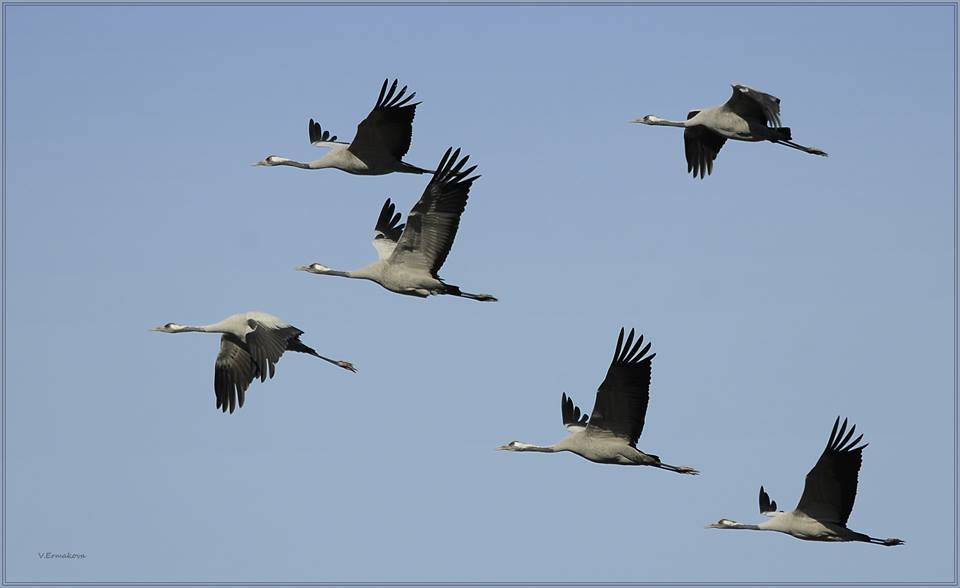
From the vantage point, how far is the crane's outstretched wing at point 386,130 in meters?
20.0

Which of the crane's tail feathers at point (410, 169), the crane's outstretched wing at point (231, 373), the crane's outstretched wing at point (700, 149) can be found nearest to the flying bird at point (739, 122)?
the crane's outstretched wing at point (700, 149)

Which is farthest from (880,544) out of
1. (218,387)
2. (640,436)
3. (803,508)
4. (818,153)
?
(218,387)

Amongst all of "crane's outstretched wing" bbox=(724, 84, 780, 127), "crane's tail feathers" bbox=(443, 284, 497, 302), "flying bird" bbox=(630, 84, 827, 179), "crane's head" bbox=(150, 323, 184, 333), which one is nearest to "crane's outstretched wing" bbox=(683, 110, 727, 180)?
"flying bird" bbox=(630, 84, 827, 179)

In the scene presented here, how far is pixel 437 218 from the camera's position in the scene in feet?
59.0

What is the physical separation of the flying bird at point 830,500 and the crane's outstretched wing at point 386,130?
265 inches

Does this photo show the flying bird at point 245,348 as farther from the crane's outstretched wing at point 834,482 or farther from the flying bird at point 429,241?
the crane's outstretched wing at point 834,482

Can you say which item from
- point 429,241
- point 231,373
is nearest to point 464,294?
point 429,241

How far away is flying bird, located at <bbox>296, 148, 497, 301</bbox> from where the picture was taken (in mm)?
17812

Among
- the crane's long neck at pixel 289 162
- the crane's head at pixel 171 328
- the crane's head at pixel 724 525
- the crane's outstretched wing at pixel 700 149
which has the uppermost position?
the crane's outstretched wing at pixel 700 149

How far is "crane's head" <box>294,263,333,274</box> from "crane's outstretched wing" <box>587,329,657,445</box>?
439 centimetres

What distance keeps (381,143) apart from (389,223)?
1.84 metres

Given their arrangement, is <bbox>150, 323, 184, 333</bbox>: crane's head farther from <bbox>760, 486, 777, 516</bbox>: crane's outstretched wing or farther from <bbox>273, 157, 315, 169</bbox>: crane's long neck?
<bbox>760, 486, 777, 516</bbox>: crane's outstretched wing

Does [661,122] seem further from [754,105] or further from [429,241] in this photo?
[429,241]

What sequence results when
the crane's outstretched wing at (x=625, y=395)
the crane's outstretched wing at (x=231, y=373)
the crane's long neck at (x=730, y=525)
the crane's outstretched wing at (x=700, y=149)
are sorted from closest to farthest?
the crane's outstretched wing at (x=625, y=395)
the crane's long neck at (x=730, y=525)
the crane's outstretched wing at (x=231, y=373)
the crane's outstretched wing at (x=700, y=149)
